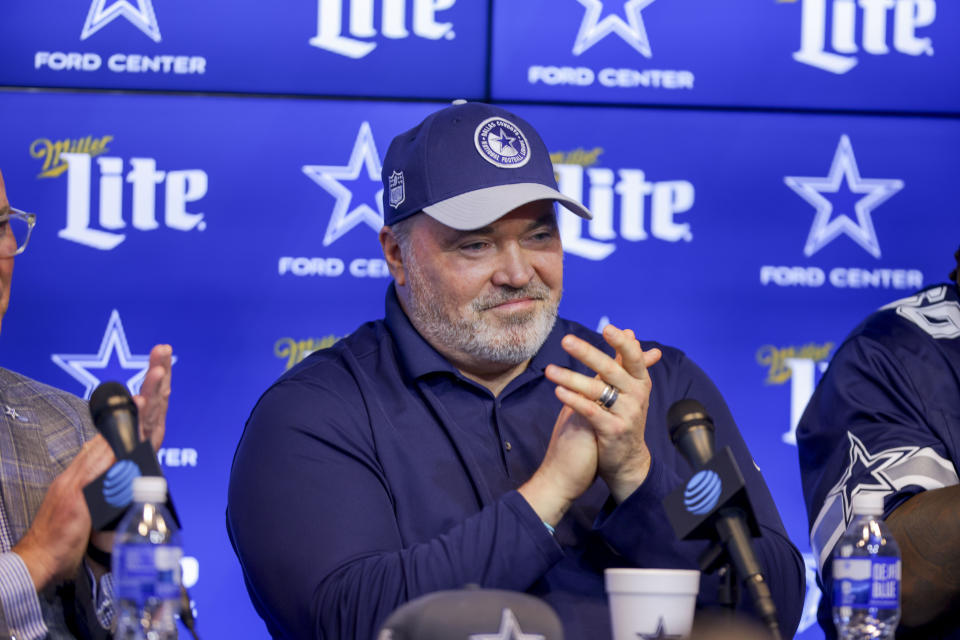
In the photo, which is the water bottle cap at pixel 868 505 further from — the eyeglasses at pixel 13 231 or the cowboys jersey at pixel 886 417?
the eyeglasses at pixel 13 231

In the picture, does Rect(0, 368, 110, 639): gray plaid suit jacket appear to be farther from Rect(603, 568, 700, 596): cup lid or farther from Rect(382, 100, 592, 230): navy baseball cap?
Rect(603, 568, 700, 596): cup lid

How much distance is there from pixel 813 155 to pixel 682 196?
0.37 m

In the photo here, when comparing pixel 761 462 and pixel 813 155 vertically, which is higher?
pixel 813 155

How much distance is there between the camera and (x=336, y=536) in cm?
167

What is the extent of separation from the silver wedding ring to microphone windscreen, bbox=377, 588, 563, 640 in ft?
1.88

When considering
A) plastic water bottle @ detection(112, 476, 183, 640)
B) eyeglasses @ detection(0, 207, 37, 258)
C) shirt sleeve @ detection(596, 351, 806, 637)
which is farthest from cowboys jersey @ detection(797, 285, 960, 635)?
eyeglasses @ detection(0, 207, 37, 258)

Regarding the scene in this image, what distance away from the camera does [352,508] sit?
1.71m

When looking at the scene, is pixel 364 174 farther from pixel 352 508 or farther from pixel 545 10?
pixel 352 508

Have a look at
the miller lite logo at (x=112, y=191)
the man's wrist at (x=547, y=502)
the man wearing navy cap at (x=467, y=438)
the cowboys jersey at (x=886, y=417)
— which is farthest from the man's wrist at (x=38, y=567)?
the miller lite logo at (x=112, y=191)

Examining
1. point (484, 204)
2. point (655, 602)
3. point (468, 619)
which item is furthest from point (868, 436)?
point (468, 619)

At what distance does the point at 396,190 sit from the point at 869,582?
1051 mm

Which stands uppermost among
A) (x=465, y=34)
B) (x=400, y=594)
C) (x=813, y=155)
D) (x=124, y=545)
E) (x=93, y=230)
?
(x=465, y=34)

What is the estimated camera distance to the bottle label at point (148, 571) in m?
1.19

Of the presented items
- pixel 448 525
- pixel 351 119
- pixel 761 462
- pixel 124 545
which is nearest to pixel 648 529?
pixel 448 525
